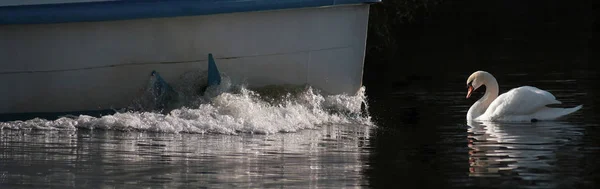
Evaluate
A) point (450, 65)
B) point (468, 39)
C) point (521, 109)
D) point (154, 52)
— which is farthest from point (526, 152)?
point (468, 39)

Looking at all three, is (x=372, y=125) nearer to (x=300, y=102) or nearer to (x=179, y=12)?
(x=300, y=102)

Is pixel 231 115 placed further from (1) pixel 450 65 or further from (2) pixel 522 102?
(1) pixel 450 65

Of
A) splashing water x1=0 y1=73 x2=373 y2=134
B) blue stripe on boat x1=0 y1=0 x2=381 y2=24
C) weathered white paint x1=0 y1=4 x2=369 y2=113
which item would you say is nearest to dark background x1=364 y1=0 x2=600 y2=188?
splashing water x1=0 y1=73 x2=373 y2=134

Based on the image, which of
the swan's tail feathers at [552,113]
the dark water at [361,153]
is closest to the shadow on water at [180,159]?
the dark water at [361,153]

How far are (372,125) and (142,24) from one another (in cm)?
225

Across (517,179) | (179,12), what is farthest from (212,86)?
(517,179)

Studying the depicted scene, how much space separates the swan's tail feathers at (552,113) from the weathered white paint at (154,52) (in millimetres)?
1830

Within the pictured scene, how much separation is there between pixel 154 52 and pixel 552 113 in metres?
3.76

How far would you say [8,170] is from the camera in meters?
9.37

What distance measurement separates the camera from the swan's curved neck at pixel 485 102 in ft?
43.9

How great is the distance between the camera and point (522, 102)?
13.0 metres

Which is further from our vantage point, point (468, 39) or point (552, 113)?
point (468, 39)

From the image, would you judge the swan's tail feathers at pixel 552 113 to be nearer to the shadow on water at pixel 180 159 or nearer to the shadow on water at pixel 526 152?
the shadow on water at pixel 526 152

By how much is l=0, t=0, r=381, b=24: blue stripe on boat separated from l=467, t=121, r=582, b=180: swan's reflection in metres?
2.19
